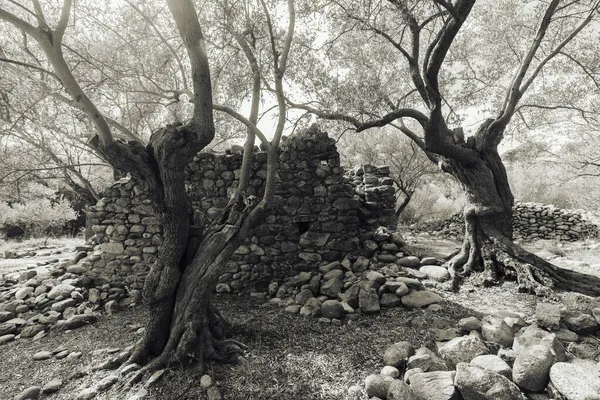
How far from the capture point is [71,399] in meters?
3.20

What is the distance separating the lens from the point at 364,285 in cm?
511

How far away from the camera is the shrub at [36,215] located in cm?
1581

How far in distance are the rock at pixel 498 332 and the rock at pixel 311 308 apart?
2.30m

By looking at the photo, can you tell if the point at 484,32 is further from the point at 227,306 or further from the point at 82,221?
the point at 82,221

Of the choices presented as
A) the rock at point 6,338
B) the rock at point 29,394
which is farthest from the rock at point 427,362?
the rock at point 6,338

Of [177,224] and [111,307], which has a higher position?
[177,224]

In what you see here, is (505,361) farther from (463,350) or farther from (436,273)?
(436,273)

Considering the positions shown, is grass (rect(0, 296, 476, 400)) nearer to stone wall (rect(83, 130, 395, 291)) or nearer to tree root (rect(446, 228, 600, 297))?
stone wall (rect(83, 130, 395, 291))

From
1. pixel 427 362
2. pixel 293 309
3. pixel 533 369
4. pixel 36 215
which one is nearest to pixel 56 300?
pixel 293 309

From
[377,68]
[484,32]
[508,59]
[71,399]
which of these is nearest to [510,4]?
[484,32]

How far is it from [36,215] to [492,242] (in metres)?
20.3

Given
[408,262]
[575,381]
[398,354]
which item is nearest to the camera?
[575,381]

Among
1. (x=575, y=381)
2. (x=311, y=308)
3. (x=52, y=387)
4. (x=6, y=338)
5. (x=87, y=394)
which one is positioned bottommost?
(x=6, y=338)

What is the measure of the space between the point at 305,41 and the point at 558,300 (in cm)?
677
